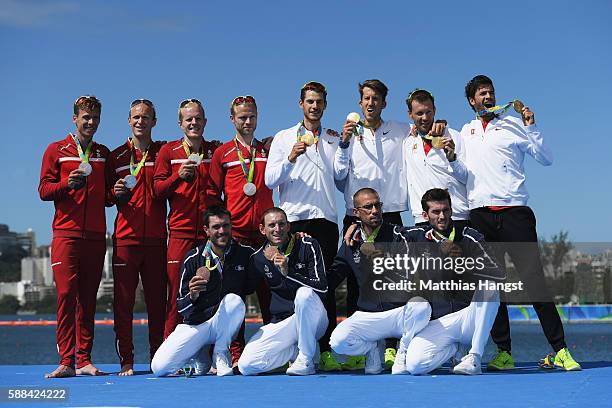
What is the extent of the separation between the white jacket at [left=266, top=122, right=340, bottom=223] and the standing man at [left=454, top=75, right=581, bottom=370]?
1286 millimetres

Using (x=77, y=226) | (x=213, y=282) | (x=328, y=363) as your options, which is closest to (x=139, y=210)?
(x=77, y=226)

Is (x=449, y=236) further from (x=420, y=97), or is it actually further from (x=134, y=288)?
(x=134, y=288)

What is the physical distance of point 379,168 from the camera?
8484 mm

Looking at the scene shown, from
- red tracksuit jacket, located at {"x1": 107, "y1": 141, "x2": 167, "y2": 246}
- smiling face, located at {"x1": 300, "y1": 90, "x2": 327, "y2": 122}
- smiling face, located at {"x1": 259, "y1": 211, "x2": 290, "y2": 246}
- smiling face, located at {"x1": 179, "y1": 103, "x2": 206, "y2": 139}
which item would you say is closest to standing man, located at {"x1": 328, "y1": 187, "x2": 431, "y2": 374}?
smiling face, located at {"x1": 259, "y1": 211, "x2": 290, "y2": 246}

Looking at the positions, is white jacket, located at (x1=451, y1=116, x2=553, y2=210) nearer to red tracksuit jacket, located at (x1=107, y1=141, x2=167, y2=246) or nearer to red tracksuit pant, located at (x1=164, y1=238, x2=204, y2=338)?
red tracksuit pant, located at (x1=164, y1=238, x2=204, y2=338)

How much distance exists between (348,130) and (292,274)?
147cm

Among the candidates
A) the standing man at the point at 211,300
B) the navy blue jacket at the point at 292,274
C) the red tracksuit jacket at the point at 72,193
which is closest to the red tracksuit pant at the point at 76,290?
the red tracksuit jacket at the point at 72,193

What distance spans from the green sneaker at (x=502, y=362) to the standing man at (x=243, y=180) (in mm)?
2273

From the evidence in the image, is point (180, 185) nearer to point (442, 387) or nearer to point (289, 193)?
point (289, 193)

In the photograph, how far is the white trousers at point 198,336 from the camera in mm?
8133

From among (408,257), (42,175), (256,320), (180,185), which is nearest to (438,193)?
(408,257)

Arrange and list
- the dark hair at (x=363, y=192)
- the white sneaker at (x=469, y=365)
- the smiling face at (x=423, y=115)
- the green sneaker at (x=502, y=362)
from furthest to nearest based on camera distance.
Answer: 1. the smiling face at (x=423, y=115)
2. the green sneaker at (x=502, y=362)
3. the dark hair at (x=363, y=192)
4. the white sneaker at (x=469, y=365)

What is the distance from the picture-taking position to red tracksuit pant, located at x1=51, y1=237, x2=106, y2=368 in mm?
8484

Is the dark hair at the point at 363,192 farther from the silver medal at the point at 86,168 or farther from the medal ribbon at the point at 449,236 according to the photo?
the silver medal at the point at 86,168
